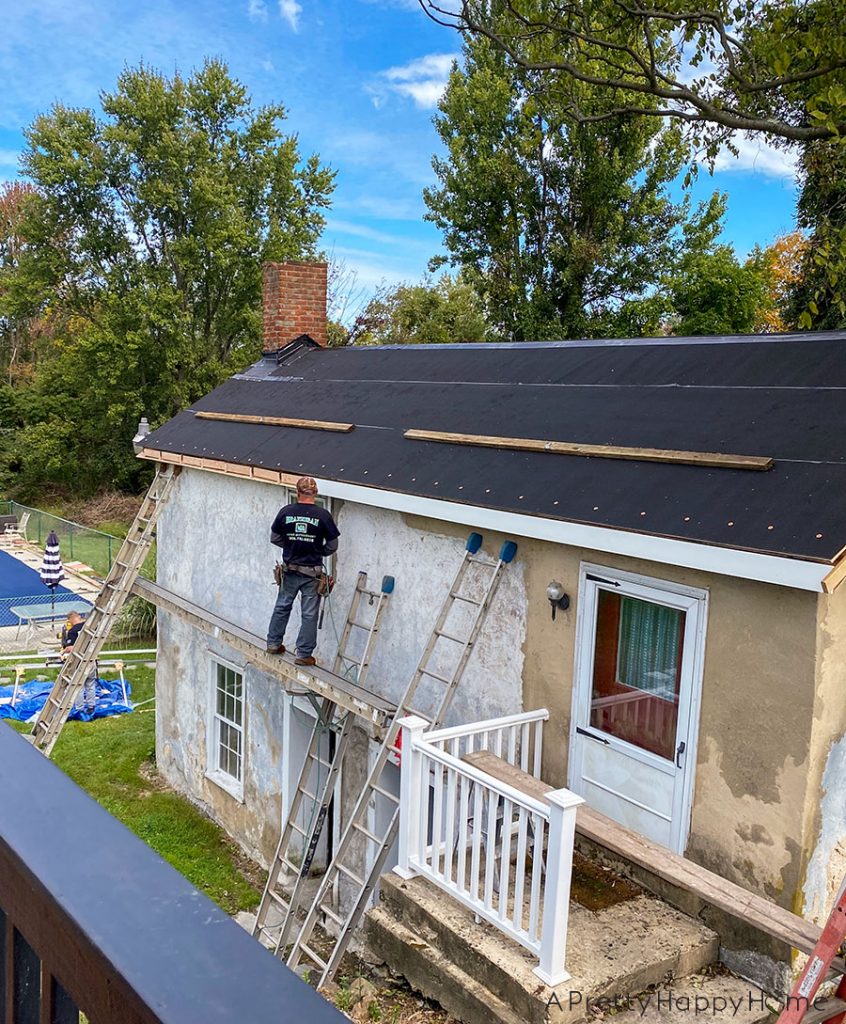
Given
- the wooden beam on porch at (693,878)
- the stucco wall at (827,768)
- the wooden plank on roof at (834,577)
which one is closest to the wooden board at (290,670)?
the wooden beam on porch at (693,878)

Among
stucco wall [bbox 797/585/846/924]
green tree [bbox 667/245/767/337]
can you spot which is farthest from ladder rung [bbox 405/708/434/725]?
green tree [bbox 667/245/767/337]

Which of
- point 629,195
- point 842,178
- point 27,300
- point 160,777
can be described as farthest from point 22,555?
point 842,178

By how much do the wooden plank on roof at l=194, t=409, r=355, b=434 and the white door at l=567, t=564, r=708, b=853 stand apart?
4541 mm

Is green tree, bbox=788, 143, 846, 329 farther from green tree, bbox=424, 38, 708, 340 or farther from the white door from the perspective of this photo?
the white door

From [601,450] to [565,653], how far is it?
1727 mm

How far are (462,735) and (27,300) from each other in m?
31.4

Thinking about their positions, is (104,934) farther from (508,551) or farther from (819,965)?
(508,551)

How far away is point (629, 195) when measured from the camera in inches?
1171

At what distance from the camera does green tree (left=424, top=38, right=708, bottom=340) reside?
2948 cm

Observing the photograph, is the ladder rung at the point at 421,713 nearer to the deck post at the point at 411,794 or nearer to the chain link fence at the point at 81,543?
the deck post at the point at 411,794

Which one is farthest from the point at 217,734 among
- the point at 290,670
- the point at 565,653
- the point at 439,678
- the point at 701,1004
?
the point at 701,1004

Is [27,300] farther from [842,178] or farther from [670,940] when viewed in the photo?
Result: [670,940]

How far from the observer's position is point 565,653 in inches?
281

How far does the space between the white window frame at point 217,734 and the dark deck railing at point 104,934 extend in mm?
11124
